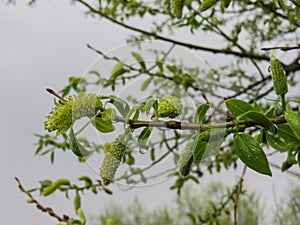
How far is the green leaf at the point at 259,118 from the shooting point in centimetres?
32

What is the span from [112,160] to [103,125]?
0.09ft

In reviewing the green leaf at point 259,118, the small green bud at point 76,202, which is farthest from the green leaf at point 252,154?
the small green bud at point 76,202

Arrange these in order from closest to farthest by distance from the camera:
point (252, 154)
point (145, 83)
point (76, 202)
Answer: point (252, 154)
point (145, 83)
point (76, 202)

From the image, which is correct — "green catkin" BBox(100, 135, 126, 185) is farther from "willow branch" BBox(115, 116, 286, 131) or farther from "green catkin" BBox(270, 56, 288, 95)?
"green catkin" BBox(270, 56, 288, 95)

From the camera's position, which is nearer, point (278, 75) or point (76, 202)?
point (278, 75)

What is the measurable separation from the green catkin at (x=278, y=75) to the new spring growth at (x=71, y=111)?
0.42 feet

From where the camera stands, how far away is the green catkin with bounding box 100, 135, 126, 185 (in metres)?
0.33

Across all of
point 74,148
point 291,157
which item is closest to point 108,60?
point 74,148

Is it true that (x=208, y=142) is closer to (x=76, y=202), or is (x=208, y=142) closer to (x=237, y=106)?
(x=237, y=106)

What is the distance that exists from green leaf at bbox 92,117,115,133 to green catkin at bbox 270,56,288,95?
125 mm

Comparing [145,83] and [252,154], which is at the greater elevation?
[145,83]

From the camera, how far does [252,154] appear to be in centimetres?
32

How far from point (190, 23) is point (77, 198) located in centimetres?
40

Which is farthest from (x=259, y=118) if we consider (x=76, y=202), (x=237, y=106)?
(x=76, y=202)
